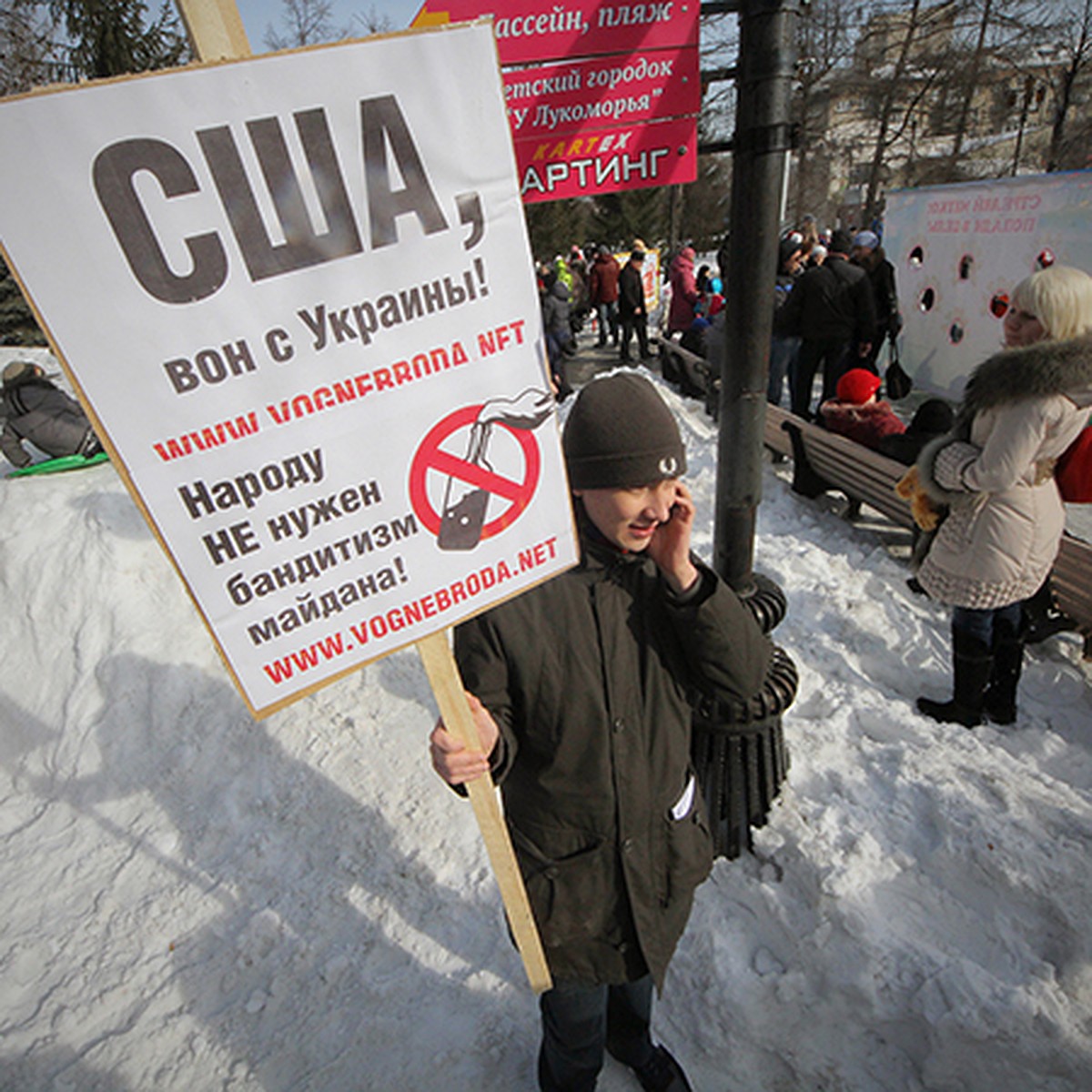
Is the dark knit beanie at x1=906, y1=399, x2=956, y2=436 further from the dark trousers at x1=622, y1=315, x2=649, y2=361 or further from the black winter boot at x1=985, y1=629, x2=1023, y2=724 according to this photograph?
the dark trousers at x1=622, y1=315, x2=649, y2=361

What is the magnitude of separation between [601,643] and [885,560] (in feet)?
13.5

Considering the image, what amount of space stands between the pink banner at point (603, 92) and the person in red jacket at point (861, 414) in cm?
376

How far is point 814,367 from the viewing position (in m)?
7.27

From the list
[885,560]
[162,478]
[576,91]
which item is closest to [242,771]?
[162,478]

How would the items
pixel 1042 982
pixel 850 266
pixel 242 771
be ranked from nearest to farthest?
pixel 1042 982 → pixel 242 771 → pixel 850 266

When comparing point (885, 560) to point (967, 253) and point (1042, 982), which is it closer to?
point (1042, 982)

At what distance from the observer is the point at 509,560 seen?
59.2 inches

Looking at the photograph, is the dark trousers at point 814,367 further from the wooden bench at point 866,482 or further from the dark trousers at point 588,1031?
the dark trousers at point 588,1031

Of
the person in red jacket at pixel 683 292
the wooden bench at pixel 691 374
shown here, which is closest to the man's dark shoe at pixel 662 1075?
the wooden bench at pixel 691 374

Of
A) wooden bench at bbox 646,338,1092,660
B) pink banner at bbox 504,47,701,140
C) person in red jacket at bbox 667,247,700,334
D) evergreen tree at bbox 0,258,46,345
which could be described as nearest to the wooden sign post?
pink banner at bbox 504,47,701,140

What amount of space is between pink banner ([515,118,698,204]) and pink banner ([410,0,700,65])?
24 cm

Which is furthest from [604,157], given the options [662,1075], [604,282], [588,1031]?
[604,282]

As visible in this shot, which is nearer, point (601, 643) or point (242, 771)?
point (601, 643)

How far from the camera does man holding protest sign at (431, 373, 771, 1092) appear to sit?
160 centimetres
